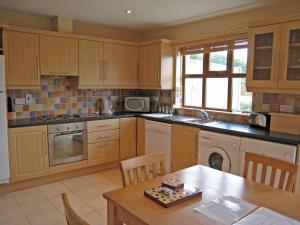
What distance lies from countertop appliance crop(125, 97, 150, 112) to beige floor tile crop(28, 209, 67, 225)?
2.25 metres

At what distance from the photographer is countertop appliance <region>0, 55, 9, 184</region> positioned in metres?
2.87

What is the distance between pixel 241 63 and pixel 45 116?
296 cm

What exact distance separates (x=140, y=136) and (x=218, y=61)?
172cm

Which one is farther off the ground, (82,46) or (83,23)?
(83,23)

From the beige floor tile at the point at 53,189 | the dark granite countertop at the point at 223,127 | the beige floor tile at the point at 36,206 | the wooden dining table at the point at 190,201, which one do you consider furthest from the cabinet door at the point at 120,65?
the wooden dining table at the point at 190,201

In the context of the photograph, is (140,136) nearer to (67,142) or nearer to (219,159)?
(67,142)

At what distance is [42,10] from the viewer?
3.41 meters

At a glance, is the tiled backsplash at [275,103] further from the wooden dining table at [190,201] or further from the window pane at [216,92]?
the wooden dining table at [190,201]

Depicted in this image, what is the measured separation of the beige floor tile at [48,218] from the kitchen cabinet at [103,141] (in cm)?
118

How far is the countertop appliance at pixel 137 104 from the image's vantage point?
179 inches

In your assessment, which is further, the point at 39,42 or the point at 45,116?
the point at 45,116

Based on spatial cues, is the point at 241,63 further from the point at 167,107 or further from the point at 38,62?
the point at 38,62

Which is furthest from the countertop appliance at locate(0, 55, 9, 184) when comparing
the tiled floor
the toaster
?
the toaster

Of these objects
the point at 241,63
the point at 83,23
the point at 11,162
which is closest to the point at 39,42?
the point at 83,23
